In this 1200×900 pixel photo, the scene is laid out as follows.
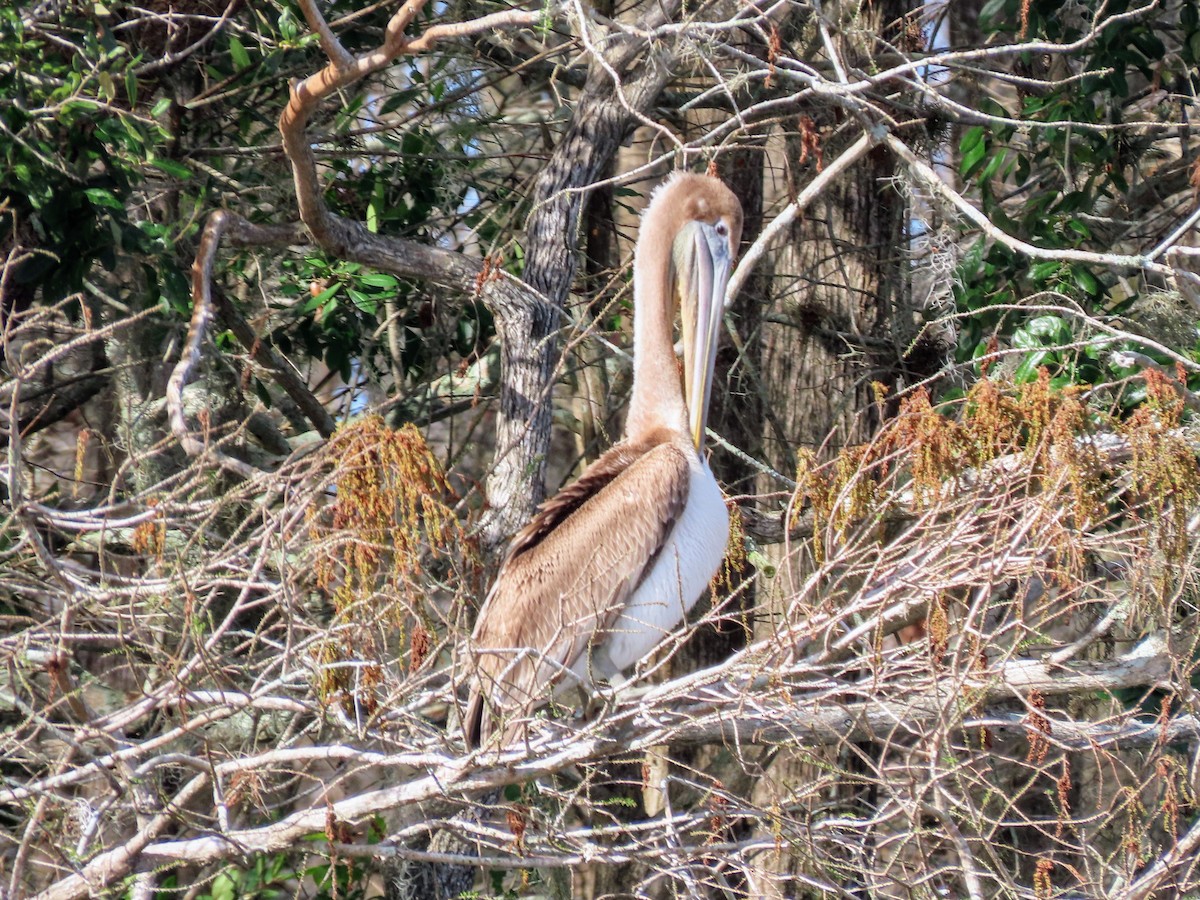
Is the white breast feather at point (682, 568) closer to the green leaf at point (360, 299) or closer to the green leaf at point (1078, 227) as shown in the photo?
the green leaf at point (360, 299)

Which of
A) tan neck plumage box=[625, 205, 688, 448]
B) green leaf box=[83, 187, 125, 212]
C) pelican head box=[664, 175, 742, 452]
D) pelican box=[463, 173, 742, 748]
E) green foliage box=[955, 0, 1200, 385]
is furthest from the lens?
pelican head box=[664, 175, 742, 452]

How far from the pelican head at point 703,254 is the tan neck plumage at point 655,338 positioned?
0.21 feet

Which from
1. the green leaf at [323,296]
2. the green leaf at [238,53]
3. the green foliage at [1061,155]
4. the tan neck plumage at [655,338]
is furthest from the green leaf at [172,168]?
the green foliage at [1061,155]

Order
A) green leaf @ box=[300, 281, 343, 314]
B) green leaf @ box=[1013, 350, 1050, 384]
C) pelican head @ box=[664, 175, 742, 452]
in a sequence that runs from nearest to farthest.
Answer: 1. green leaf @ box=[1013, 350, 1050, 384]
2. pelican head @ box=[664, 175, 742, 452]
3. green leaf @ box=[300, 281, 343, 314]

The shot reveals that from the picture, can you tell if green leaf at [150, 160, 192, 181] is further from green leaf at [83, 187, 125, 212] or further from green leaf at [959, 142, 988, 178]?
green leaf at [959, 142, 988, 178]

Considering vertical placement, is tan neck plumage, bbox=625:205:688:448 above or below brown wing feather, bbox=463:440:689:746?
above

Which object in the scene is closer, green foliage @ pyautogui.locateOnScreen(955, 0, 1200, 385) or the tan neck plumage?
green foliage @ pyautogui.locateOnScreen(955, 0, 1200, 385)

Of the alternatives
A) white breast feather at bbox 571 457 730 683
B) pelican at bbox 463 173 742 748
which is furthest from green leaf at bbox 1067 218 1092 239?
white breast feather at bbox 571 457 730 683

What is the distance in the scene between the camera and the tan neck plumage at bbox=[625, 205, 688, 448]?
5301mm

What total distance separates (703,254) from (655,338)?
1.36 ft

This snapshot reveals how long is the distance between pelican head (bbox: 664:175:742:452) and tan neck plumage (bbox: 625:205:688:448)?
0.21 feet

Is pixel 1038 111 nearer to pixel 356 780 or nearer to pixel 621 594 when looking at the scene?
pixel 621 594

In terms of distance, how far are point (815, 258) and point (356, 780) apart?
12.3 ft

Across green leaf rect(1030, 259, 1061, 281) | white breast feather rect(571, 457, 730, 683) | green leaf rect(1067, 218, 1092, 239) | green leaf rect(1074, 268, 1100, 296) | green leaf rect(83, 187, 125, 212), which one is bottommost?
white breast feather rect(571, 457, 730, 683)
